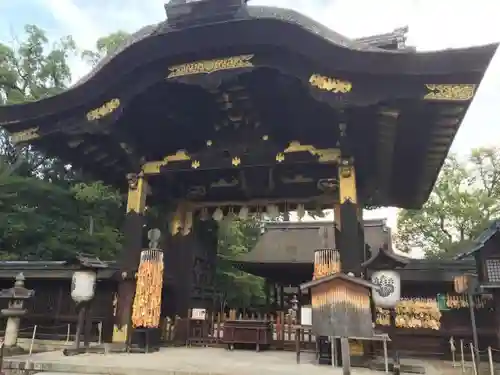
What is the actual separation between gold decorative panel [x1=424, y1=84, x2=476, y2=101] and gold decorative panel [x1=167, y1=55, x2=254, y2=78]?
289 centimetres

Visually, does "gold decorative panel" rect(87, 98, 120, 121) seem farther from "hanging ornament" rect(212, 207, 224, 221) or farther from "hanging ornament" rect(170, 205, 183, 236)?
"hanging ornament" rect(212, 207, 224, 221)

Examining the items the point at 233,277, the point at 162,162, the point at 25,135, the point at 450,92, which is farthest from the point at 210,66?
the point at 233,277

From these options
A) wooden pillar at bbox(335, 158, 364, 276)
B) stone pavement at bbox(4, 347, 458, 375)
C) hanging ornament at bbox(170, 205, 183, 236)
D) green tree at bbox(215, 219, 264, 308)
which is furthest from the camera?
green tree at bbox(215, 219, 264, 308)

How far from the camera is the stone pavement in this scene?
5.73 metres

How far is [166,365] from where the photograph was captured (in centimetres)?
618

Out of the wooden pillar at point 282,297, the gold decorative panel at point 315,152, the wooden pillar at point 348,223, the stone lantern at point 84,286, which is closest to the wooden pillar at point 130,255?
the stone lantern at point 84,286

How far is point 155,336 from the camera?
8.69m

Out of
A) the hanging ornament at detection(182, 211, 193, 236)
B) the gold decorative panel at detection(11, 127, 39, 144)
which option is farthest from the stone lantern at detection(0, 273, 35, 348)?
the hanging ornament at detection(182, 211, 193, 236)

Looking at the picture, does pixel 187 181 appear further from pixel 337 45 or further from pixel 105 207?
pixel 105 207

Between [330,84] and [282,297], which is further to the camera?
[282,297]

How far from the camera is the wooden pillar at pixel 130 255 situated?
8.16 meters

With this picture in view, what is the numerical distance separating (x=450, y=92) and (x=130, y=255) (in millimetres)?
6601

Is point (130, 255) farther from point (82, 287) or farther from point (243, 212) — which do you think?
point (243, 212)

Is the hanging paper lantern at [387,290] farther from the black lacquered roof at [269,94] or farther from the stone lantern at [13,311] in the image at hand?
the stone lantern at [13,311]
